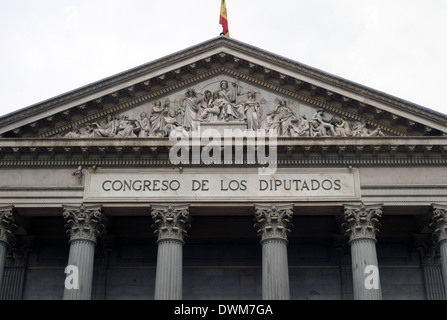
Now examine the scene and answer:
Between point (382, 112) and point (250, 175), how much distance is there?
21.2 ft

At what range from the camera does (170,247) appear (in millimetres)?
29328

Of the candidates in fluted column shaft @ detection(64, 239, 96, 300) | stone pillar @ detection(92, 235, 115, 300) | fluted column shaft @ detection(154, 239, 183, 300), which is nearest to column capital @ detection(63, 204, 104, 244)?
fluted column shaft @ detection(64, 239, 96, 300)

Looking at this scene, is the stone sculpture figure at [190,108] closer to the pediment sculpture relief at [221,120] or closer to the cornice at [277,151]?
the pediment sculpture relief at [221,120]

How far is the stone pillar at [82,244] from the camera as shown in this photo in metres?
28.6

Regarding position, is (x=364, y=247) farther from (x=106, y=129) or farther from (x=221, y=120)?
(x=106, y=129)

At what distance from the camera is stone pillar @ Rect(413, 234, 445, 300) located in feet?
106

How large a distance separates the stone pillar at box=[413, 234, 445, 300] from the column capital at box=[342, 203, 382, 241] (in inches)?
167

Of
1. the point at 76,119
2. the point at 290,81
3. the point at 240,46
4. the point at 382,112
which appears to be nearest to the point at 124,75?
the point at 76,119

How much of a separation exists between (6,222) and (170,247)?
691 cm

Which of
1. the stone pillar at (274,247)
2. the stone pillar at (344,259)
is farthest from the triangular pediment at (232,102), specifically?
the stone pillar at (344,259)

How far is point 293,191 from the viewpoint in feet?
99.8

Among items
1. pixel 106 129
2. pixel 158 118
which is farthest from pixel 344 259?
pixel 106 129

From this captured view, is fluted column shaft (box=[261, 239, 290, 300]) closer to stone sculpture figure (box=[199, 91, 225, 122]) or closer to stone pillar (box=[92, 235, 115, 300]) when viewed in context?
stone sculpture figure (box=[199, 91, 225, 122])
